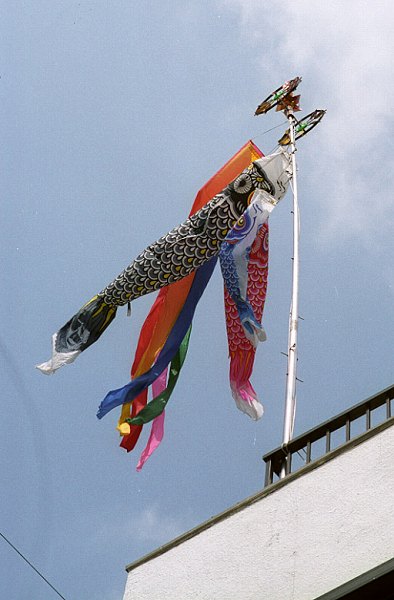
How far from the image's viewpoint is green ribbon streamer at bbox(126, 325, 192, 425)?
11336 millimetres

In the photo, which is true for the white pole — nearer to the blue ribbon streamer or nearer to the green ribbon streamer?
the blue ribbon streamer

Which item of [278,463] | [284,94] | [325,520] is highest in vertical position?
[284,94]

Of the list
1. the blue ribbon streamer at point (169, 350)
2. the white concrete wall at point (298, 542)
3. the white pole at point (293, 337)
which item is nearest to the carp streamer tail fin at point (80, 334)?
the blue ribbon streamer at point (169, 350)

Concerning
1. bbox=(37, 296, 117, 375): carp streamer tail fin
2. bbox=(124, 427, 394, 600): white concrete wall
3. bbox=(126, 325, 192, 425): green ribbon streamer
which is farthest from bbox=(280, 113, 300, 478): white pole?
bbox=(37, 296, 117, 375): carp streamer tail fin

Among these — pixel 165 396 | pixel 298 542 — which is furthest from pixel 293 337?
pixel 298 542

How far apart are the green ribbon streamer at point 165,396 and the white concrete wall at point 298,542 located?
3.59m

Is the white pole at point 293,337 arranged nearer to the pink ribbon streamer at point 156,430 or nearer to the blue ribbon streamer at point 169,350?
the blue ribbon streamer at point 169,350

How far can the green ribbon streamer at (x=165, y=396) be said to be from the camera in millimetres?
11336

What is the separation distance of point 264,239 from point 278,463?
157 inches

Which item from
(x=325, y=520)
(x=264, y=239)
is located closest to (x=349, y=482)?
(x=325, y=520)

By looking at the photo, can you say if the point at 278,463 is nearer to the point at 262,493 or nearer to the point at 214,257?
the point at 262,493

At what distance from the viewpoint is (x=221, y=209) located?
1209 centimetres

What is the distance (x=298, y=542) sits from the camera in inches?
277

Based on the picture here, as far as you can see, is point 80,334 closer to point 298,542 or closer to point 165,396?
point 165,396
